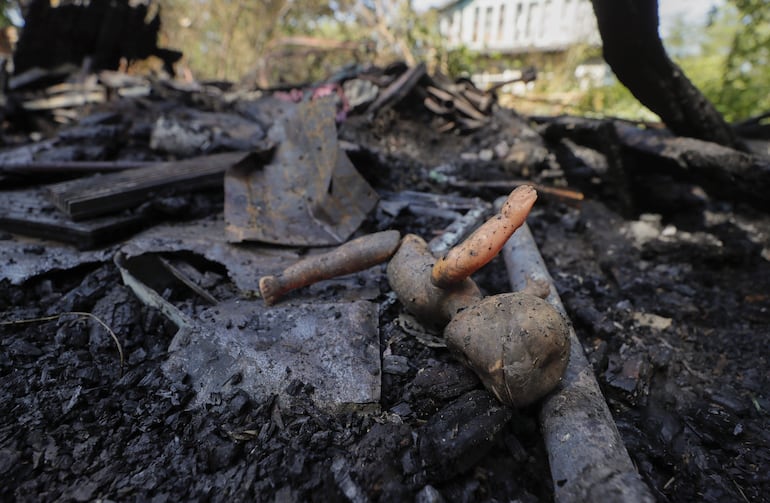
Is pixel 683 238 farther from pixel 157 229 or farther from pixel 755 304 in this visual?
pixel 157 229

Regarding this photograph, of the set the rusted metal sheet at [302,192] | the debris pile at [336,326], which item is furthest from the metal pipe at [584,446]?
the rusted metal sheet at [302,192]

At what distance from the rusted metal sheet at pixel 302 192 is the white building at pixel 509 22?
926 cm

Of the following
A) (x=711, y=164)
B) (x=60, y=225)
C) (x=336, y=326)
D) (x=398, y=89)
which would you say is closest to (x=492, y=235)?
(x=336, y=326)

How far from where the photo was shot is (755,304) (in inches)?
102

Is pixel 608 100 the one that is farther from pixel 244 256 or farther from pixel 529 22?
pixel 244 256

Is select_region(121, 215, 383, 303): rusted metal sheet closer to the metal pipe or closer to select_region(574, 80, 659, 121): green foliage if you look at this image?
Result: the metal pipe

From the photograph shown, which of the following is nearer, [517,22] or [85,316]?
[85,316]

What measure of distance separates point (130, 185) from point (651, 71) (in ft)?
12.9

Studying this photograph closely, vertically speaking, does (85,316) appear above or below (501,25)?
below

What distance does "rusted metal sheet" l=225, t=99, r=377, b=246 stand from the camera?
2744 millimetres

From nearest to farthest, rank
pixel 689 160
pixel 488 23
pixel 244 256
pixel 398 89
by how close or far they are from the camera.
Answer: pixel 244 256, pixel 689 160, pixel 398 89, pixel 488 23

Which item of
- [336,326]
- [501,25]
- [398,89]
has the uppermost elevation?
[501,25]

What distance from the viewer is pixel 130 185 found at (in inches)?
119

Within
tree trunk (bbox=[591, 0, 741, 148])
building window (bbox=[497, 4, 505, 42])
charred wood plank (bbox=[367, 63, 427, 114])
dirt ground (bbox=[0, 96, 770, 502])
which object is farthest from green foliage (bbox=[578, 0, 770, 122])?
building window (bbox=[497, 4, 505, 42])
